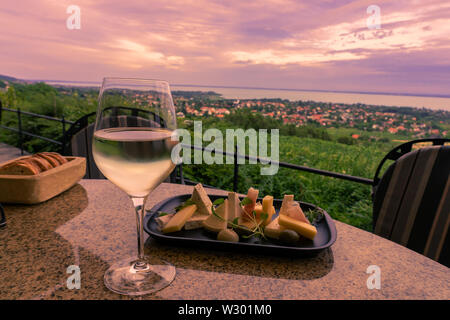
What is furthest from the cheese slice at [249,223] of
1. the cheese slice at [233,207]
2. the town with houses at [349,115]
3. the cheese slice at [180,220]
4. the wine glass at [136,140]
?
the town with houses at [349,115]

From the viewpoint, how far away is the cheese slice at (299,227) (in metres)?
0.85

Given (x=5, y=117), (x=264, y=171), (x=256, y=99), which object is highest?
(x=256, y=99)

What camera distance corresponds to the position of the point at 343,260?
0.82 metres

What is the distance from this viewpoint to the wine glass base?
67 cm

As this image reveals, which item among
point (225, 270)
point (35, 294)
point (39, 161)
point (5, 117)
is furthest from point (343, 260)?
point (5, 117)

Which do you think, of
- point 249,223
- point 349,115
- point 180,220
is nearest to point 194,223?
point 180,220

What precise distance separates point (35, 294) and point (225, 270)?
420mm

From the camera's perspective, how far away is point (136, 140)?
63 cm

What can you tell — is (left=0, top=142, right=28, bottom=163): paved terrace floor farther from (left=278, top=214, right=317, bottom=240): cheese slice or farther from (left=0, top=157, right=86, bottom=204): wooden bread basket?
(left=278, top=214, right=317, bottom=240): cheese slice

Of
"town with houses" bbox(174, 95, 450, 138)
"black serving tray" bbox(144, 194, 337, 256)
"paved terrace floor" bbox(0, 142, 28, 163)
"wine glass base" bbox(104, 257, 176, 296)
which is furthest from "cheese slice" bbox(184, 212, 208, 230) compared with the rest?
"paved terrace floor" bbox(0, 142, 28, 163)

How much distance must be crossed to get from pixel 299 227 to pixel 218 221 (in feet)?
0.75

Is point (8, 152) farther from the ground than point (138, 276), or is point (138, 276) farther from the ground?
point (138, 276)

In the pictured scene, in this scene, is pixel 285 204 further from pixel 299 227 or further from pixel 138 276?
pixel 138 276
